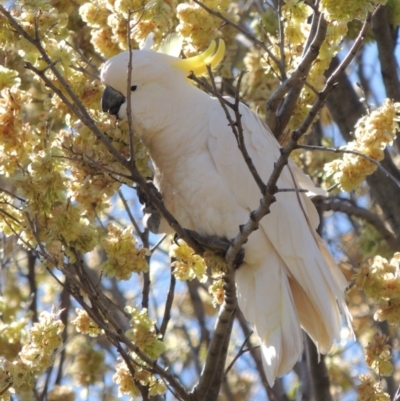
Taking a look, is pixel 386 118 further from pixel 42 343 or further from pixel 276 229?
pixel 42 343

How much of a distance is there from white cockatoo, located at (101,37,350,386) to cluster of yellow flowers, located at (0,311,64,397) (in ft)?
3.01

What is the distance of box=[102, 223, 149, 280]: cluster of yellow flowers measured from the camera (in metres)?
2.74

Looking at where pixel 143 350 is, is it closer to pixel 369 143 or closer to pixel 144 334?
pixel 144 334

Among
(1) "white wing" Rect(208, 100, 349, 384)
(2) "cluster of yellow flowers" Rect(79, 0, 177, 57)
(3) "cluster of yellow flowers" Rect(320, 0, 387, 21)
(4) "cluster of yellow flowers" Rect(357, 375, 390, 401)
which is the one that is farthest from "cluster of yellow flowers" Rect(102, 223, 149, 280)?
(3) "cluster of yellow flowers" Rect(320, 0, 387, 21)

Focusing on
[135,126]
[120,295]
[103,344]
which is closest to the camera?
[135,126]

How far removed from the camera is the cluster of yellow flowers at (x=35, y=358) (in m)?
2.54

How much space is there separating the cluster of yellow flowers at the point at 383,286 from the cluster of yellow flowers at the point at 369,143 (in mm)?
335

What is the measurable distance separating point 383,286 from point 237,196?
0.73 meters

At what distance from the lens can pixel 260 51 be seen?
4301 millimetres

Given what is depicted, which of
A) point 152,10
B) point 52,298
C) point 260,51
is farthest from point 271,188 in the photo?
point 52,298

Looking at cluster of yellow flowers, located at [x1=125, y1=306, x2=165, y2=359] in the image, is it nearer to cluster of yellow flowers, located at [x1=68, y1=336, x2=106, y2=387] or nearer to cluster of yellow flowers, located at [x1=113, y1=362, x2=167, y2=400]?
cluster of yellow flowers, located at [x1=113, y1=362, x2=167, y2=400]

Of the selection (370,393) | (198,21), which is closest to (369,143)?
(198,21)

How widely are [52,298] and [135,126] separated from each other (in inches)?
129

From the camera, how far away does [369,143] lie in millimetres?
2865
